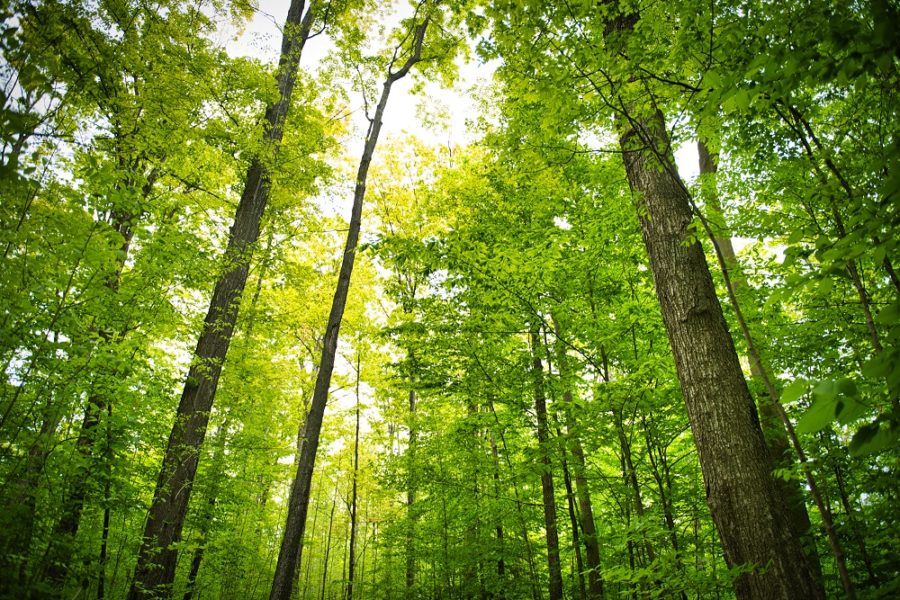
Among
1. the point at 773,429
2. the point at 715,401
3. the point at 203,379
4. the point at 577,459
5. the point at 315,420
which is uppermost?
the point at 203,379

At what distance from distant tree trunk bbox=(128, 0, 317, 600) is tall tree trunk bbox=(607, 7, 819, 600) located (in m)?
5.86

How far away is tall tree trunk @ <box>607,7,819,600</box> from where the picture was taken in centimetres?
254

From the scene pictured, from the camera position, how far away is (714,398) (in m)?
2.95

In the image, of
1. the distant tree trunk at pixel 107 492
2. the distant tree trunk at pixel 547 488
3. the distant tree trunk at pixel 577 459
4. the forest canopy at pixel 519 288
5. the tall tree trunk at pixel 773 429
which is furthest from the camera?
the distant tree trunk at pixel 547 488

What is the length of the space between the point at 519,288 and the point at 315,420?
3.86m

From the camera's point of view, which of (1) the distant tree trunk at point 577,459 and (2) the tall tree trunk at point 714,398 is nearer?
(2) the tall tree trunk at point 714,398

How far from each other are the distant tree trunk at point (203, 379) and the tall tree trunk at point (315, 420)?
4.97 ft

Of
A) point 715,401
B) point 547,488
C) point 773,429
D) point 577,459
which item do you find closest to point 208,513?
point 547,488

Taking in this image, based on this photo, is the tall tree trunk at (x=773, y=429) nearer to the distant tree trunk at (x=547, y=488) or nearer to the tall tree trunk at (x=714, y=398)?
the tall tree trunk at (x=714, y=398)

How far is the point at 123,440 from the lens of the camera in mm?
4277

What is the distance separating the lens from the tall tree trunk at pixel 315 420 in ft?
19.1

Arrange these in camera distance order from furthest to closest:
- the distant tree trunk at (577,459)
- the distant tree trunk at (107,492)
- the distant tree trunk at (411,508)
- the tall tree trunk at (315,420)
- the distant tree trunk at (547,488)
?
1. the distant tree trunk at (411,508)
2. the distant tree trunk at (547,488)
3. the tall tree trunk at (315,420)
4. the distant tree trunk at (577,459)
5. the distant tree trunk at (107,492)

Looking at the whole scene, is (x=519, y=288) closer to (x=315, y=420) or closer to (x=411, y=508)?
(x=315, y=420)

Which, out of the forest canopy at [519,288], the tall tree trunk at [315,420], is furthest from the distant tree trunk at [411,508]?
the tall tree trunk at [315,420]
